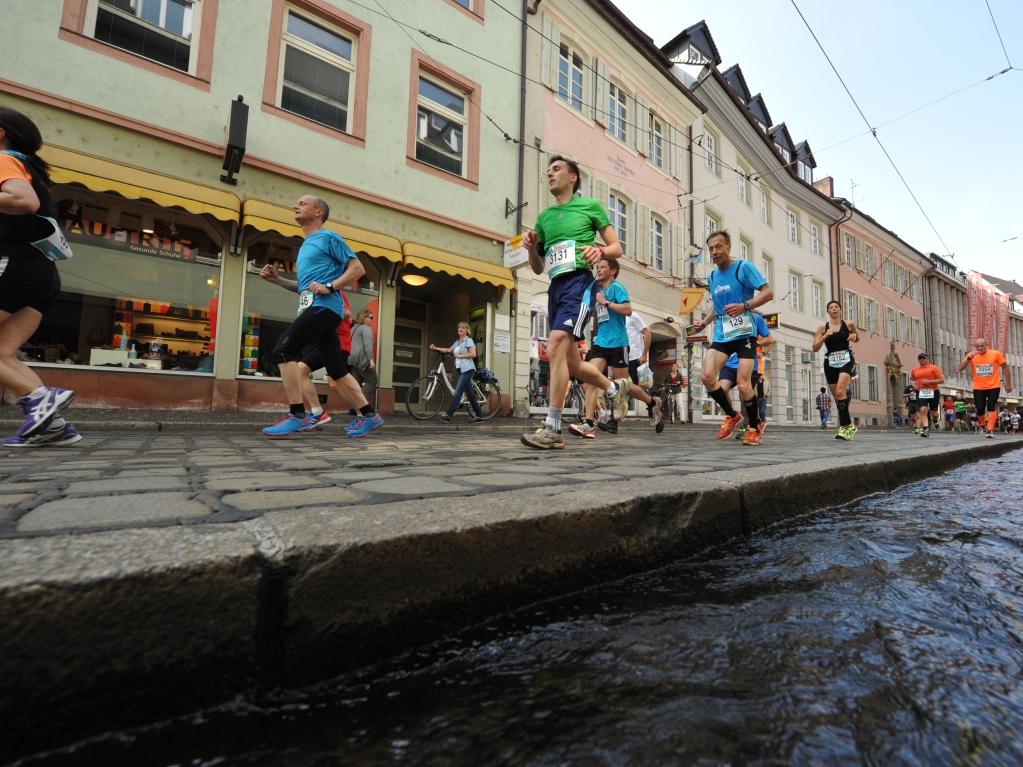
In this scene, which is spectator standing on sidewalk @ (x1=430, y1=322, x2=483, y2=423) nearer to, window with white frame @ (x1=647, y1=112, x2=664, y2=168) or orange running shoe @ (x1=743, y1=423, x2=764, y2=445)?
orange running shoe @ (x1=743, y1=423, x2=764, y2=445)

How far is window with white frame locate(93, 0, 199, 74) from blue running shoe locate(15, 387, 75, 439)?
6540 mm

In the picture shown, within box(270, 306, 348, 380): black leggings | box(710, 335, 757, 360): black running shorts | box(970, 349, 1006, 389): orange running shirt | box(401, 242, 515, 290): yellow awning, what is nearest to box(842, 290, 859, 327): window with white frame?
box(970, 349, 1006, 389): orange running shirt

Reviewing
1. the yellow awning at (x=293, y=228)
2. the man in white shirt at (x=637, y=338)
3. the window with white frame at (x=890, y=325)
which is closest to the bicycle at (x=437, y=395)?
the yellow awning at (x=293, y=228)

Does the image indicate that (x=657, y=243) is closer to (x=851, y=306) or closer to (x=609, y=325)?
(x=609, y=325)

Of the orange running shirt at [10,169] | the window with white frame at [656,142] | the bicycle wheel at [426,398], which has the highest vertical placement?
the window with white frame at [656,142]

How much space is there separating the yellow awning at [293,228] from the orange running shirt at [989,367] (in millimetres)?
10251

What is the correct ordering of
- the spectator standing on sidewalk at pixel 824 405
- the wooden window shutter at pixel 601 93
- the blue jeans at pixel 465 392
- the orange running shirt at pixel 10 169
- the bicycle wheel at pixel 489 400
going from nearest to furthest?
the orange running shirt at pixel 10 169, the blue jeans at pixel 465 392, the bicycle wheel at pixel 489 400, the wooden window shutter at pixel 601 93, the spectator standing on sidewalk at pixel 824 405

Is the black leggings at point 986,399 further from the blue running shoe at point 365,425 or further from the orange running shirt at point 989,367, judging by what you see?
the blue running shoe at point 365,425

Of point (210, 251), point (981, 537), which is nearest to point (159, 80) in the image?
point (210, 251)

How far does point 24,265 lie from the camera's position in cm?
306

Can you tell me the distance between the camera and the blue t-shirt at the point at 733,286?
5457 millimetres

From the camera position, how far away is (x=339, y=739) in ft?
2.56

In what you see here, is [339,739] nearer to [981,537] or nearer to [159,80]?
[981,537]

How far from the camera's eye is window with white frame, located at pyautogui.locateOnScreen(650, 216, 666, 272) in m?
15.3
